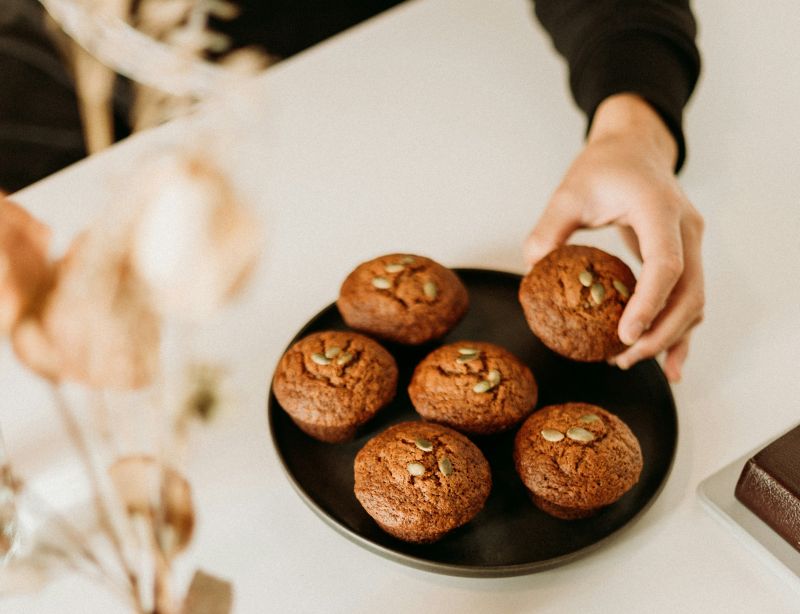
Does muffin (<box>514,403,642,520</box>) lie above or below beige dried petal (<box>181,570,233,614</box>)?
below

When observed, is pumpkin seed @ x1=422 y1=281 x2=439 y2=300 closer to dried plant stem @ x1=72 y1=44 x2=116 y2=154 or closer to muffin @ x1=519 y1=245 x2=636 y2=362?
muffin @ x1=519 y1=245 x2=636 y2=362

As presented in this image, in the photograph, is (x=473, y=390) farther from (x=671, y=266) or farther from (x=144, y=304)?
(x=144, y=304)

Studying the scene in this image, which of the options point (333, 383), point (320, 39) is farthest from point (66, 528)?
point (320, 39)

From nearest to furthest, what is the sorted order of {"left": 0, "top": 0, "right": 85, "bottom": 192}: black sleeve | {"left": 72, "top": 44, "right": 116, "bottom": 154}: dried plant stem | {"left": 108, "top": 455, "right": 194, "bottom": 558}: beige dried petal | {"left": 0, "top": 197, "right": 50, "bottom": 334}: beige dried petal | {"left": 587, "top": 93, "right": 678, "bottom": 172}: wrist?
{"left": 72, "top": 44, "right": 116, "bottom": 154}: dried plant stem → {"left": 0, "top": 197, "right": 50, "bottom": 334}: beige dried petal → {"left": 108, "top": 455, "right": 194, "bottom": 558}: beige dried petal → {"left": 587, "top": 93, "right": 678, "bottom": 172}: wrist → {"left": 0, "top": 0, "right": 85, "bottom": 192}: black sleeve

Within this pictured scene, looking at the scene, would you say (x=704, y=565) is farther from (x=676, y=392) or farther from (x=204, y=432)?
(x=204, y=432)

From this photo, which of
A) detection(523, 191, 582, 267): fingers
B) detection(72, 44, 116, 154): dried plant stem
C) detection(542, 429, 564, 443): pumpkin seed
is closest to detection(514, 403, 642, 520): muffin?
detection(542, 429, 564, 443): pumpkin seed

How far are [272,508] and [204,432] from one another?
0.15 metres

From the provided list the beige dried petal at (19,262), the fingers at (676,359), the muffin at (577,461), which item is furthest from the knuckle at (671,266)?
the beige dried petal at (19,262)

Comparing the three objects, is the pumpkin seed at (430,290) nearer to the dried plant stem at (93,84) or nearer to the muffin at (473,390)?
the muffin at (473,390)

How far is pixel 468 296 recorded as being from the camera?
1177mm

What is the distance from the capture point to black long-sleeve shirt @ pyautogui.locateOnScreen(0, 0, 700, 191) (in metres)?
1.38

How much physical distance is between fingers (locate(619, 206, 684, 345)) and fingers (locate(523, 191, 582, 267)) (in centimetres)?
10

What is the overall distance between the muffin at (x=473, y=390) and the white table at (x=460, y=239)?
19 centimetres

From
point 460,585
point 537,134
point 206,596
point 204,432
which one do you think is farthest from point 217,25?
point 206,596
